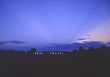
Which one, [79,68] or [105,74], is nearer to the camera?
[105,74]

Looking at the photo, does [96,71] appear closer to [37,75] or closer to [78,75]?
[78,75]

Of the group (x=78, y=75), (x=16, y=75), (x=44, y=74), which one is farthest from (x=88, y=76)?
(x=16, y=75)

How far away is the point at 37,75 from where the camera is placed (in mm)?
19516

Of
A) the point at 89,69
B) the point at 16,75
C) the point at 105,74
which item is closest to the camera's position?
the point at 105,74

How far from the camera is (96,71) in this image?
19.5m

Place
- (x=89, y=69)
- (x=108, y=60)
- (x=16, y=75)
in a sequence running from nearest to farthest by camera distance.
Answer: (x=16, y=75)
(x=89, y=69)
(x=108, y=60)

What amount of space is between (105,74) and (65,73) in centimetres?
440

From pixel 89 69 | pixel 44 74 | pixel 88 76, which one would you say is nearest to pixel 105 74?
pixel 88 76

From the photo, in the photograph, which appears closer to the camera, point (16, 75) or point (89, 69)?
point (16, 75)

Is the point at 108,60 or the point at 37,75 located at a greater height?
the point at 108,60

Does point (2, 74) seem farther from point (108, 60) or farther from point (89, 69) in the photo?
point (108, 60)

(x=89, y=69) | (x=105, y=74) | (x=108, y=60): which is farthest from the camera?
(x=108, y=60)

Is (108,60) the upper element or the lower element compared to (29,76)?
upper

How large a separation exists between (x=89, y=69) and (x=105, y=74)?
3001 mm
